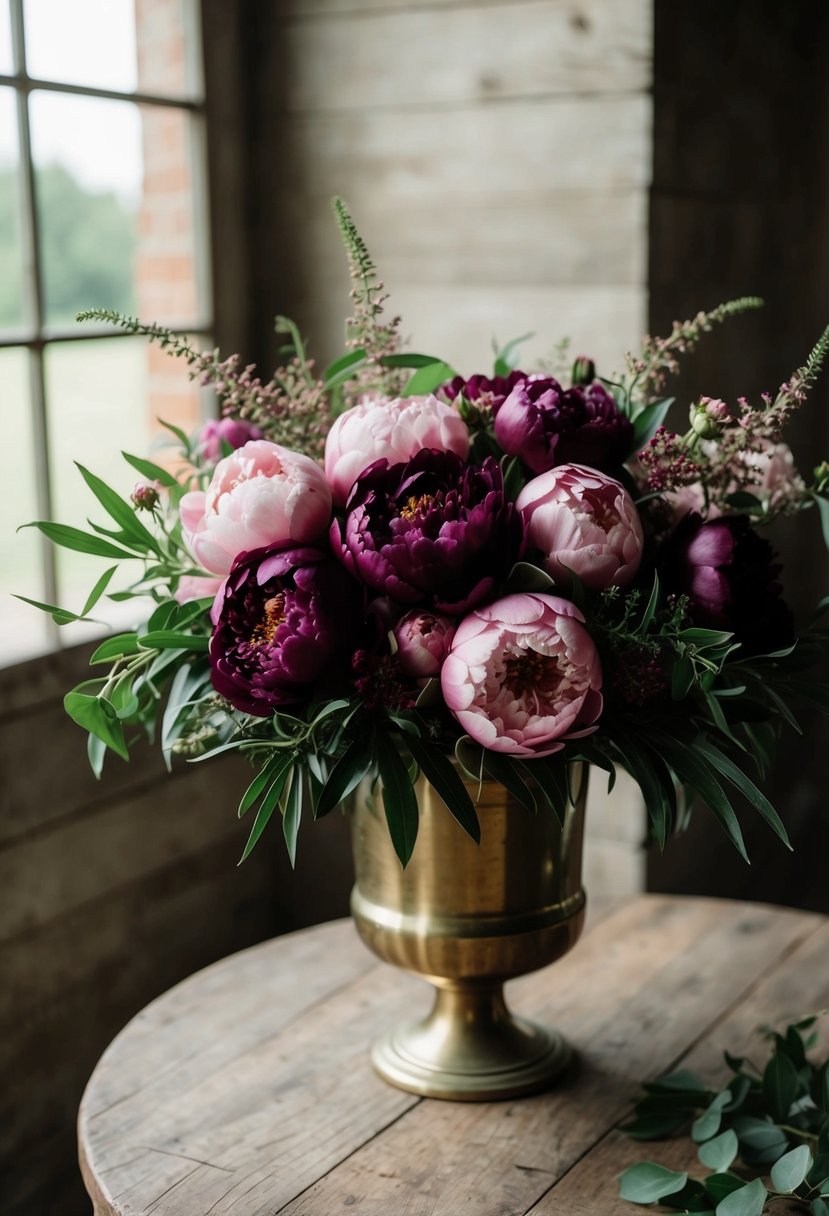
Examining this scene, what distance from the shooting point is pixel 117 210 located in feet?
5.65

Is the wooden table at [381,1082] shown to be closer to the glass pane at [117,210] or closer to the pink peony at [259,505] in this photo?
the pink peony at [259,505]

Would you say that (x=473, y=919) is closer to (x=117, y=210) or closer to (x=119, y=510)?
(x=119, y=510)

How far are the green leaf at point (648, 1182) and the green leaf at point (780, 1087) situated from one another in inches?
4.1

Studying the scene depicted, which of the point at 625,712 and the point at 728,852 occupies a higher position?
the point at 625,712

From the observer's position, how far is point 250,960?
134cm

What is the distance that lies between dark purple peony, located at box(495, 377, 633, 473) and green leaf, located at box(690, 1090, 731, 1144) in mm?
480

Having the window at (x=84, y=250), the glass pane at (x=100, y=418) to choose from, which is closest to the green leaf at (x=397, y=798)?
the window at (x=84, y=250)

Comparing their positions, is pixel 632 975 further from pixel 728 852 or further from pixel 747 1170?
pixel 728 852

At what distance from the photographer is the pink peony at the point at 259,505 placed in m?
0.87

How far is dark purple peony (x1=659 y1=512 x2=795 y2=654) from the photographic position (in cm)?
90

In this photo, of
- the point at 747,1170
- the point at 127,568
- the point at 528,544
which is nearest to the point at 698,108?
the point at 127,568

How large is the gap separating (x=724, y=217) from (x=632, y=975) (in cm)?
105

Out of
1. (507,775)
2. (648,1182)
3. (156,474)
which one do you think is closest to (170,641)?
(156,474)

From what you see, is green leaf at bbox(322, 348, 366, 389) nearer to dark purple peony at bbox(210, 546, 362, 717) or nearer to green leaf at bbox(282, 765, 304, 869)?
dark purple peony at bbox(210, 546, 362, 717)
